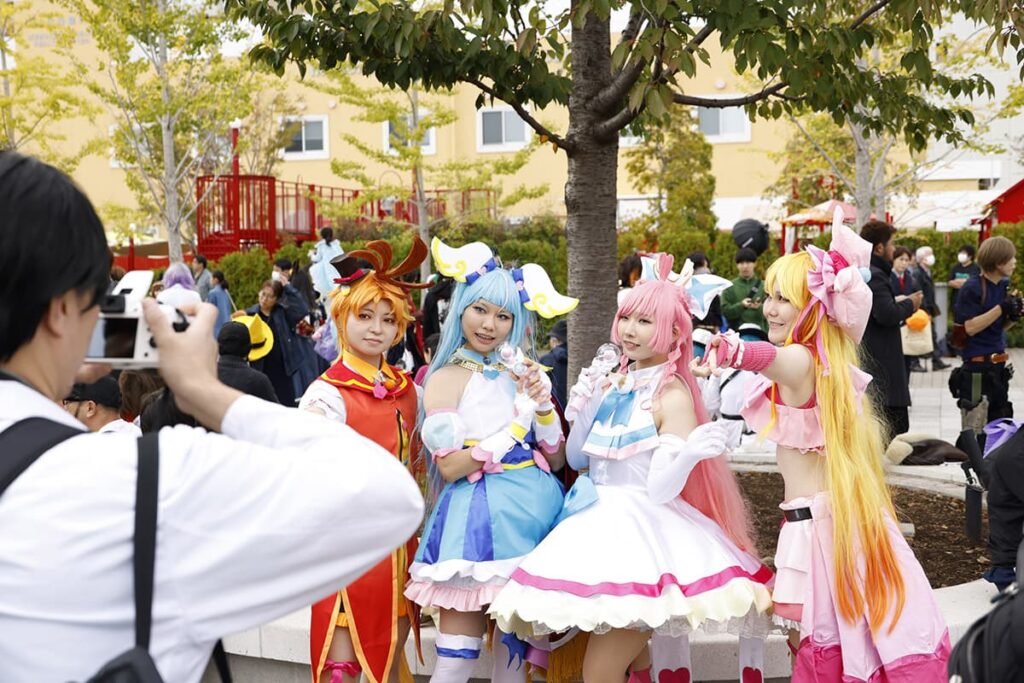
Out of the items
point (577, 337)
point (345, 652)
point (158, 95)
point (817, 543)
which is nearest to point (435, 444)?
point (345, 652)

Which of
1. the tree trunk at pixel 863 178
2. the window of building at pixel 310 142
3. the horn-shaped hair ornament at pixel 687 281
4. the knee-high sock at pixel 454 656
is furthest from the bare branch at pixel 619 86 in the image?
the window of building at pixel 310 142

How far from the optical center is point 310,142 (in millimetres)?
28250

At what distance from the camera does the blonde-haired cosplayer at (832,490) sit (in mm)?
3357

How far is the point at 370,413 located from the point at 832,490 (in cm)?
163

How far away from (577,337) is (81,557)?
4074 millimetres

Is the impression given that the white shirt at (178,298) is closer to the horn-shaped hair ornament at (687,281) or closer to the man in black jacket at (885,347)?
the horn-shaped hair ornament at (687,281)

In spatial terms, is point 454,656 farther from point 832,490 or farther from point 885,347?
point 885,347

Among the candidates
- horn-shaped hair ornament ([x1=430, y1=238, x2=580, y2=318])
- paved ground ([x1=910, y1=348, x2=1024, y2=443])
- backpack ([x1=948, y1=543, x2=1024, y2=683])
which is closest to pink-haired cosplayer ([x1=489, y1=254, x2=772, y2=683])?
horn-shaped hair ornament ([x1=430, y1=238, x2=580, y2=318])

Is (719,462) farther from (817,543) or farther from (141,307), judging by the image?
(141,307)

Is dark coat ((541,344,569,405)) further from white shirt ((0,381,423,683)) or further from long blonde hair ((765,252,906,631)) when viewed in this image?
white shirt ((0,381,423,683))

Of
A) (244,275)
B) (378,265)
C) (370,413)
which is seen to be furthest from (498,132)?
(370,413)

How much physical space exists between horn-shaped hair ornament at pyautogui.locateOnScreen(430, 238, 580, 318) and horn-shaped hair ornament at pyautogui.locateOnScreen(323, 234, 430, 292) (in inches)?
5.5

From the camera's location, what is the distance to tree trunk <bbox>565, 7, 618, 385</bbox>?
16.8ft

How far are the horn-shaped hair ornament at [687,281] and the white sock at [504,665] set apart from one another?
1357 mm
